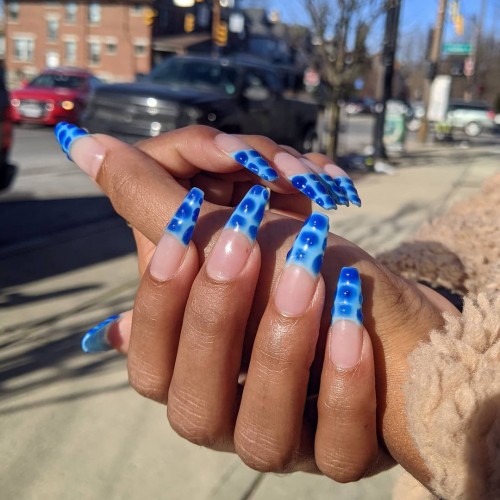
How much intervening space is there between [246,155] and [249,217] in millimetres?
255

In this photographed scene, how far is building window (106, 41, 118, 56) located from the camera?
4662 cm

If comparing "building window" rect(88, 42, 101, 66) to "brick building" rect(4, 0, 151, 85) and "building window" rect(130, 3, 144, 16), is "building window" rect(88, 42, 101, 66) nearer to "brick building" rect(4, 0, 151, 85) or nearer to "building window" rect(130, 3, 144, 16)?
"brick building" rect(4, 0, 151, 85)

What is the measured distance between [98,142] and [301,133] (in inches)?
407

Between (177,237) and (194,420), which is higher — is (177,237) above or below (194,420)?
above

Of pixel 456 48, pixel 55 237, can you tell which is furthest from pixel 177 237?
pixel 456 48

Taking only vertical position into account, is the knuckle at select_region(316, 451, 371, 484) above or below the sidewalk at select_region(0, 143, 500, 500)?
above

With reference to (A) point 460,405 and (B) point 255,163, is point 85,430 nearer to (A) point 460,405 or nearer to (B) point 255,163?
(B) point 255,163

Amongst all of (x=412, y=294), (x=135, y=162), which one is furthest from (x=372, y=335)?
(x=135, y=162)

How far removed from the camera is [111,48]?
1850 inches

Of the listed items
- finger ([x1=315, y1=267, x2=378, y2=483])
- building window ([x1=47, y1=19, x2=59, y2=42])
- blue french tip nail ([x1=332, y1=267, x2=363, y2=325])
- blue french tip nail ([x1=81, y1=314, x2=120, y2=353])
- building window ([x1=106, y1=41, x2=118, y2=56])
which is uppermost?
blue french tip nail ([x1=332, y1=267, x2=363, y2=325])

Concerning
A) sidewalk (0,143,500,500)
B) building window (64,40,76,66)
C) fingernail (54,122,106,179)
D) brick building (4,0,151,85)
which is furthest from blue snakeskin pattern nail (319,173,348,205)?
building window (64,40,76,66)

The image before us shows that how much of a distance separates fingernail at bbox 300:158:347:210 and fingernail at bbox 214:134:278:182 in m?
0.09

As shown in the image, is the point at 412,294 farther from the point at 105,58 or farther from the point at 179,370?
the point at 105,58

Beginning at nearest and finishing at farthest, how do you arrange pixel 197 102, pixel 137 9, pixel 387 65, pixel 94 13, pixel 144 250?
pixel 144 250 < pixel 197 102 < pixel 387 65 < pixel 137 9 < pixel 94 13
